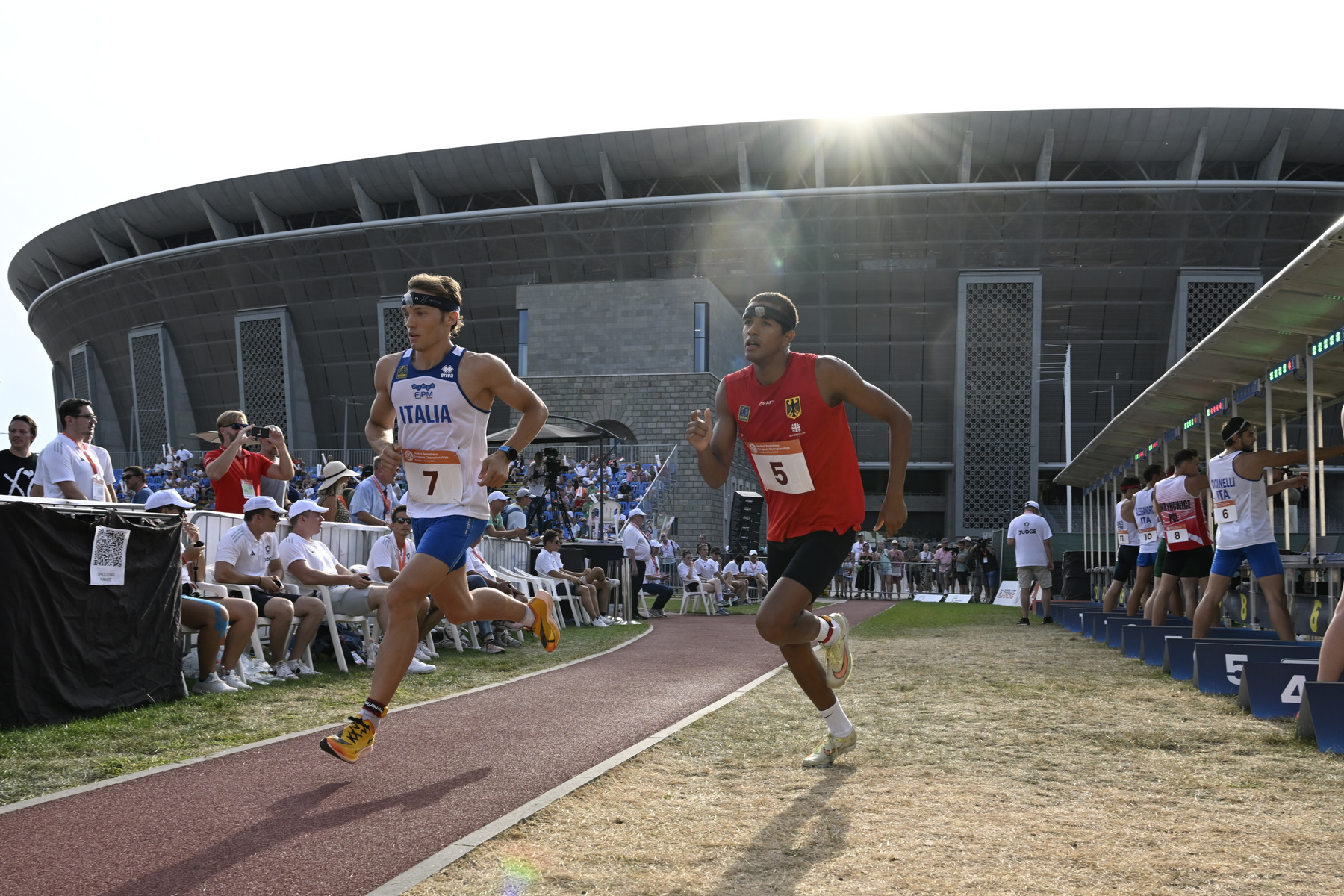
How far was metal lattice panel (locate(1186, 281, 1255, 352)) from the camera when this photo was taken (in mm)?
42812

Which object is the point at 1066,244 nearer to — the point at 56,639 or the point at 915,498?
the point at 915,498

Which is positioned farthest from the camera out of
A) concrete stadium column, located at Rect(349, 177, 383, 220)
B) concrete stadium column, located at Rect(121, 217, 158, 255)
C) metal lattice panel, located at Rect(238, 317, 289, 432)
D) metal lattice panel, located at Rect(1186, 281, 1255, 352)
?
concrete stadium column, located at Rect(121, 217, 158, 255)

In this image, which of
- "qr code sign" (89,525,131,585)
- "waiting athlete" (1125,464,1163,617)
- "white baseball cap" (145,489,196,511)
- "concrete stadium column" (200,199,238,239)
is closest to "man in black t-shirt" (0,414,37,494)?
"white baseball cap" (145,489,196,511)

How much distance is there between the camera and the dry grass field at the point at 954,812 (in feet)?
10.2

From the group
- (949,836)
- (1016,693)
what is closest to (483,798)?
(949,836)

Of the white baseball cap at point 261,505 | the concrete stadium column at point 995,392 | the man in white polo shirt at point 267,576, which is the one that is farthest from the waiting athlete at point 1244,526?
the concrete stadium column at point 995,392

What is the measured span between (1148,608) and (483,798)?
10344 millimetres

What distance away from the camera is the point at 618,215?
43.3 m

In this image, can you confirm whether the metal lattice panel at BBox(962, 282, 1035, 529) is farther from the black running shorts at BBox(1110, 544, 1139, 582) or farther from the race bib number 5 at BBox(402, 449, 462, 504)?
the race bib number 5 at BBox(402, 449, 462, 504)

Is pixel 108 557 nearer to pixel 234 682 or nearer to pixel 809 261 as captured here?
pixel 234 682

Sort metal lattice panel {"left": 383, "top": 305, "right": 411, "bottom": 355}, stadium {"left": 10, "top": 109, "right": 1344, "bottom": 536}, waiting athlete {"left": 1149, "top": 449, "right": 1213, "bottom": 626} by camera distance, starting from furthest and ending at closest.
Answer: metal lattice panel {"left": 383, "top": 305, "right": 411, "bottom": 355} → stadium {"left": 10, "top": 109, "right": 1344, "bottom": 536} → waiting athlete {"left": 1149, "top": 449, "right": 1213, "bottom": 626}

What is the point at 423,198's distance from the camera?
46.4 meters

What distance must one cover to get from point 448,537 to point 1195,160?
41.9m

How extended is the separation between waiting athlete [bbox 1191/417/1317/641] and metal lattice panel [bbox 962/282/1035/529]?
35.6 metres
